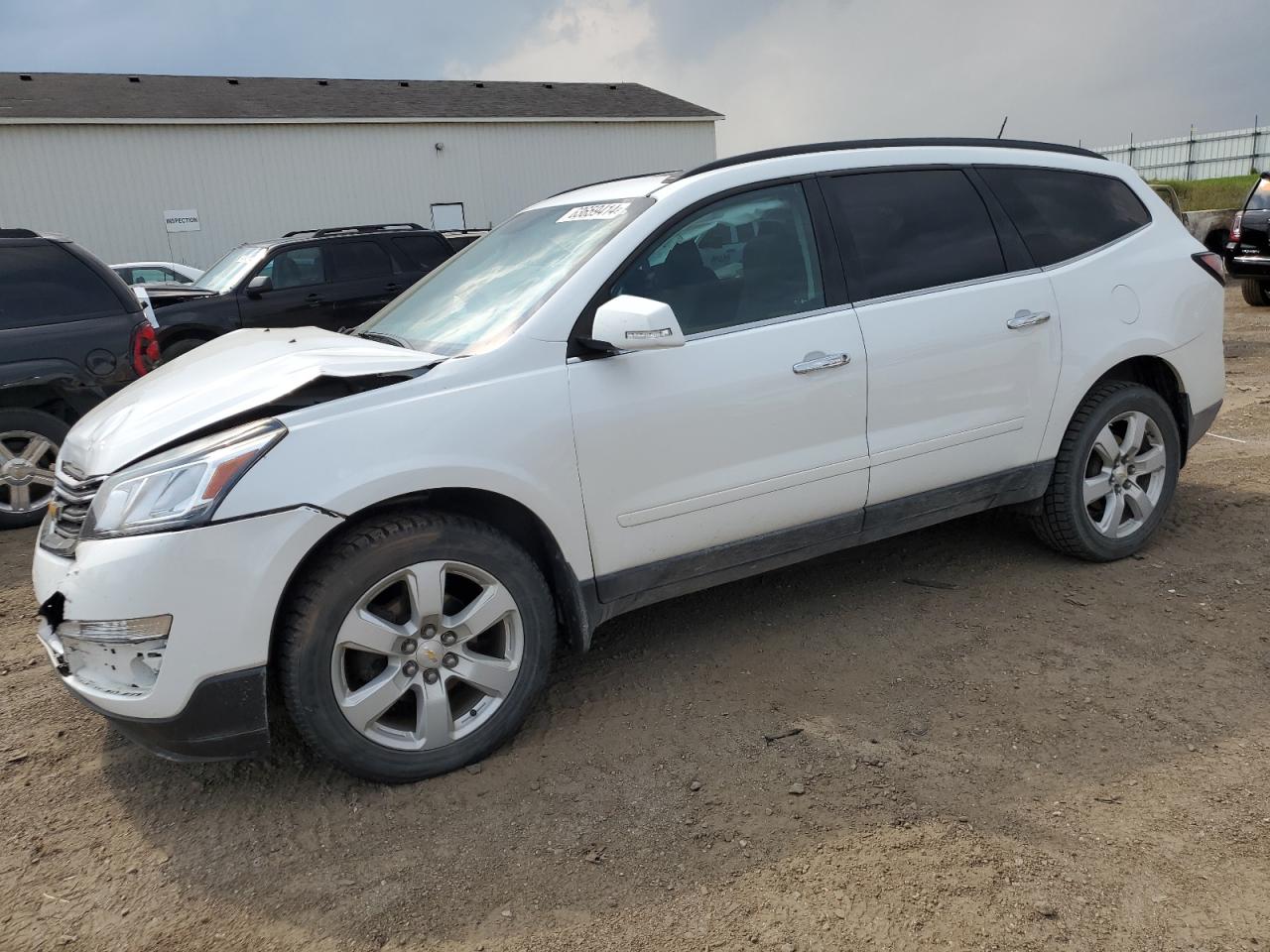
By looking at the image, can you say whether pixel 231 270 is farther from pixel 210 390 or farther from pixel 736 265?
pixel 736 265

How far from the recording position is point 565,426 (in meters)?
3.04

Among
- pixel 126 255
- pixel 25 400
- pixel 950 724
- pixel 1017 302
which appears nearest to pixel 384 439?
pixel 950 724

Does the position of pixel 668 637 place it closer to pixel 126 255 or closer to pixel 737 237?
pixel 737 237

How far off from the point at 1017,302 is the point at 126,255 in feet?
80.4

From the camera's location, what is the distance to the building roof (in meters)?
23.7

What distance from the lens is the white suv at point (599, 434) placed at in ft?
8.85

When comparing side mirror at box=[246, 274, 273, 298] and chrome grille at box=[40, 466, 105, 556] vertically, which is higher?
side mirror at box=[246, 274, 273, 298]

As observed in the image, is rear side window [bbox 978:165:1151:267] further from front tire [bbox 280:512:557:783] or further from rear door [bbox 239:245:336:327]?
rear door [bbox 239:245:336:327]

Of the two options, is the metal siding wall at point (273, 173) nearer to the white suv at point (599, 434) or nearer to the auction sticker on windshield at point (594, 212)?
the white suv at point (599, 434)

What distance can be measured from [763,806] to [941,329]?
76.1 inches

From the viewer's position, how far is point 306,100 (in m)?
26.9

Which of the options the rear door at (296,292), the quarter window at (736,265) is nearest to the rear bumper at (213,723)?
the quarter window at (736,265)

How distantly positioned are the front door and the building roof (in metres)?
24.4

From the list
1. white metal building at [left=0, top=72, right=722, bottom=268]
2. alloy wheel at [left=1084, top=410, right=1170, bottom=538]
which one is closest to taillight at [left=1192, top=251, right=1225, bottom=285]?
alloy wheel at [left=1084, top=410, right=1170, bottom=538]
